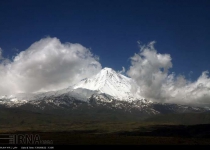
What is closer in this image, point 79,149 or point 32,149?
point 32,149

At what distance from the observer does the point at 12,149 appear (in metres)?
82.4

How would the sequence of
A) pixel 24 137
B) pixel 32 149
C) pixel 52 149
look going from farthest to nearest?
pixel 24 137 < pixel 52 149 < pixel 32 149

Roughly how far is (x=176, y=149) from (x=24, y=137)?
65.3 metres

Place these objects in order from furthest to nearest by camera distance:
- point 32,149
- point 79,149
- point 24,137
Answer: point 24,137, point 79,149, point 32,149

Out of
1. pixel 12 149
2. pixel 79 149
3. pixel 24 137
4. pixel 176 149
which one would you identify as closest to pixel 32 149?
pixel 12 149

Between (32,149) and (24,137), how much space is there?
41.3 metres

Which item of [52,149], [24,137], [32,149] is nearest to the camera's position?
[32,149]

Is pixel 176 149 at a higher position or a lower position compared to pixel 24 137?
lower

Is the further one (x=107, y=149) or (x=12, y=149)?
(x=107, y=149)

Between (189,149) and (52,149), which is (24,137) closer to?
(52,149)

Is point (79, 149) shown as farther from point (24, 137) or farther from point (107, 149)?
point (24, 137)

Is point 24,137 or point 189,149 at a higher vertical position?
point 24,137

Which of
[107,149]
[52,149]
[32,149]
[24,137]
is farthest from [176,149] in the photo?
[24,137]

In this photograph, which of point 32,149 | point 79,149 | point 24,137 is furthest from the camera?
point 24,137
